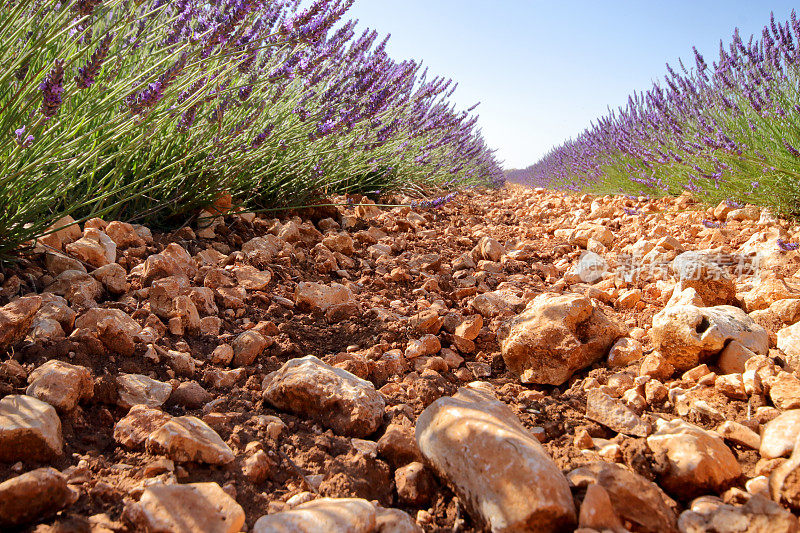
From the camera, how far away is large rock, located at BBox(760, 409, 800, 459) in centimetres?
102

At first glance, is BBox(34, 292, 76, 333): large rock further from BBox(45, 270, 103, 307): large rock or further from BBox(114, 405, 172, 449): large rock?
BBox(114, 405, 172, 449): large rock

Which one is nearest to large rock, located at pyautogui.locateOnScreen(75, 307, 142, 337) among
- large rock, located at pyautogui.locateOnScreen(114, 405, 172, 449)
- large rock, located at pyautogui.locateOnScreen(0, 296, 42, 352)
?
large rock, located at pyautogui.locateOnScreen(0, 296, 42, 352)

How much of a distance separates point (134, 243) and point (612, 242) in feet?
9.22

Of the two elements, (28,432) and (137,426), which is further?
(137,426)

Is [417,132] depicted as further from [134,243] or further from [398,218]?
[134,243]

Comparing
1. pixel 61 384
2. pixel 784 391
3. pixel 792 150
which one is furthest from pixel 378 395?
pixel 792 150

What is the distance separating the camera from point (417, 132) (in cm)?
440

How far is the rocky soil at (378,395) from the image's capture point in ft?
2.90

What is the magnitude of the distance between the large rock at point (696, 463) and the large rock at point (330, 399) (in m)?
0.63

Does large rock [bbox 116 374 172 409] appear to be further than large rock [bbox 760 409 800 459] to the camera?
Yes

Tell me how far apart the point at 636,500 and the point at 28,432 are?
3.53 ft

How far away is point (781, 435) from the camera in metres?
1.04

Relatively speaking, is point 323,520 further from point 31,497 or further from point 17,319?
point 17,319

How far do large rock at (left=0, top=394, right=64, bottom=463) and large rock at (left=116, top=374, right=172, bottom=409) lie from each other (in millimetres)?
192
